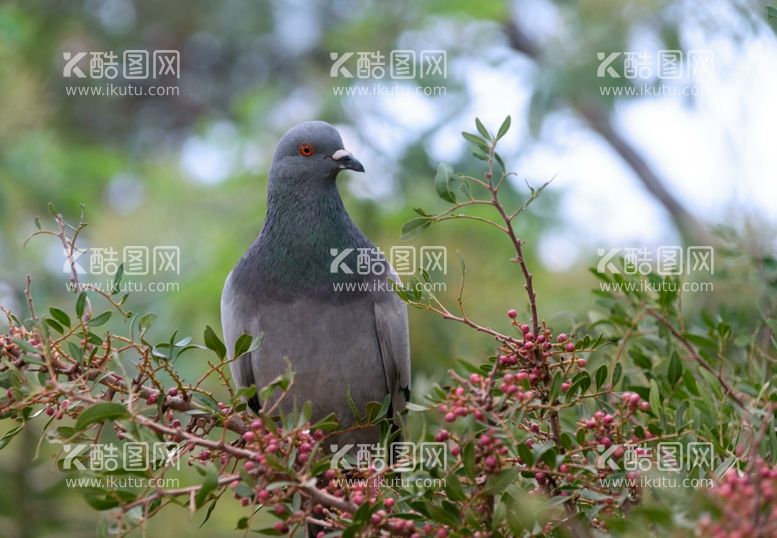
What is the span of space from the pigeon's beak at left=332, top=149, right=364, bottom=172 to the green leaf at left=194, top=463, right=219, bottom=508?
6.60ft

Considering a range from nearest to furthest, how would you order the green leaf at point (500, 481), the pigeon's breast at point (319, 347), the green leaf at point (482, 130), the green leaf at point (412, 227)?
the green leaf at point (500, 481) < the green leaf at point (482, 130) < the green leaf at point (412, 227) < the pigeon's breast at point (319, 347)

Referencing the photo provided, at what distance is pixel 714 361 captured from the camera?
242 centimetres

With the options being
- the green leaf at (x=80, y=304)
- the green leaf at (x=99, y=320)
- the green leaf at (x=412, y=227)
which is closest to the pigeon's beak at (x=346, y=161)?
the green leaf at (x=412, y=227)

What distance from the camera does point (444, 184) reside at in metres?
2.09

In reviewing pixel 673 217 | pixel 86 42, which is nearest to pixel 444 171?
pixel 673 217

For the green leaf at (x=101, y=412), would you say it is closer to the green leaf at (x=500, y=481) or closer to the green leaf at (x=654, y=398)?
the green leaf at (x=500, y=481)

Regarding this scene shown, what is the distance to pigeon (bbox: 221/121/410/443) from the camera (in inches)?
131

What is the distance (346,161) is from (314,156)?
13 cm

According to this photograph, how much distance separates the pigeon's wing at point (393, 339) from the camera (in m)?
3.39

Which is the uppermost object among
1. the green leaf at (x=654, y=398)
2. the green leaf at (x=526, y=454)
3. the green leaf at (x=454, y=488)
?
the green leaf at (x=654, y=398)

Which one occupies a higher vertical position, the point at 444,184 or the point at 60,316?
the point at 444,184

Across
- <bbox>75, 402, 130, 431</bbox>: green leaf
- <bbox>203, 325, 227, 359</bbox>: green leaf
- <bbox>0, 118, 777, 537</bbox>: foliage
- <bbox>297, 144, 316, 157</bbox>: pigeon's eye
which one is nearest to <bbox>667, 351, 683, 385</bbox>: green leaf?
<bbox>0, 118, 777, 537</bbox>: foliage

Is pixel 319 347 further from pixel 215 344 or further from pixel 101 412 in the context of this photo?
pixel 101 412

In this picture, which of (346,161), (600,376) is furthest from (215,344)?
(346,161)
